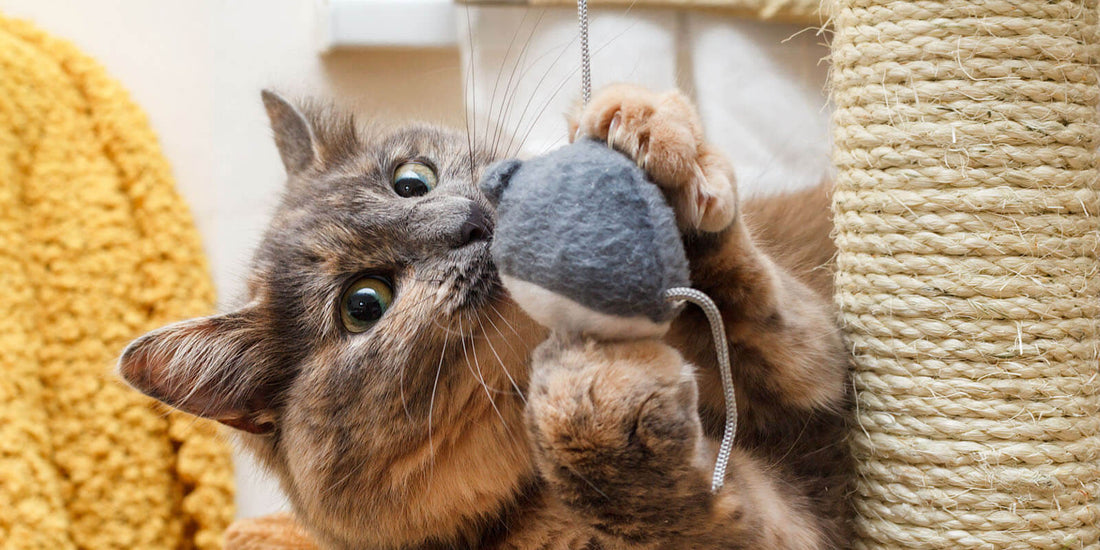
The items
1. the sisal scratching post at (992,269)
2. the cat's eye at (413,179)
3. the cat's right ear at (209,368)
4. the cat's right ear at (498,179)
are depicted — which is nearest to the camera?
the cat's right ear at (498,179)

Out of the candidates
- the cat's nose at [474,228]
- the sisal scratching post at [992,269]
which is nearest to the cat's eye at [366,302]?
the cat's nose at [474,228]

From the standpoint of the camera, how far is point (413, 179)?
1.20 meters

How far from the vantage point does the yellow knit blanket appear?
5.70 ft

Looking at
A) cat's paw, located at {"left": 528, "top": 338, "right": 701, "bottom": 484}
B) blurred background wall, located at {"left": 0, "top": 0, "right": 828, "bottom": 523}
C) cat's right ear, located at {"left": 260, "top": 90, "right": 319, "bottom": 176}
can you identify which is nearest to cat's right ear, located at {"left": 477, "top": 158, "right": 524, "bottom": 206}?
cat's paw, located at {"left": 528, "top": 338, "right": 701, "bottom": 484}

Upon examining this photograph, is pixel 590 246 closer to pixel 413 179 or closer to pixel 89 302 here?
pixel 413 179

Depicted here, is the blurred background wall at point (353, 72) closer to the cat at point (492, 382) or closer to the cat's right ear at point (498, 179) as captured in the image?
the cat at point (492, 382)

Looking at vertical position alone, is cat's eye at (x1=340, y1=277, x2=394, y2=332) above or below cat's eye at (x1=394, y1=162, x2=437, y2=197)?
below

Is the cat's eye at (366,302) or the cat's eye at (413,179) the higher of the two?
the cat's eye at (413,179)

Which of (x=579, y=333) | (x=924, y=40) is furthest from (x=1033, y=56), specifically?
(x=579, y=333)

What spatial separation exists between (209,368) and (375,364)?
25 centimetres

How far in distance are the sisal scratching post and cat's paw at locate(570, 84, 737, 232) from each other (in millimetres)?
293

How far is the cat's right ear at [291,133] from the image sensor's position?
1421mm

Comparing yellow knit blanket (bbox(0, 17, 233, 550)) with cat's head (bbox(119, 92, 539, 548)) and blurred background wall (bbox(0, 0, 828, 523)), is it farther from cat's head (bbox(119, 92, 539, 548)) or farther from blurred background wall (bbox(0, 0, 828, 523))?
cat's head (bbox(119, 92, 539, 548))

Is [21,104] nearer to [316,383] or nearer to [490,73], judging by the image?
[490,73]
